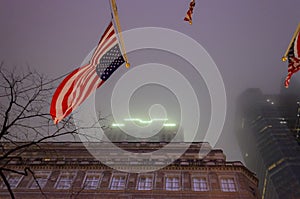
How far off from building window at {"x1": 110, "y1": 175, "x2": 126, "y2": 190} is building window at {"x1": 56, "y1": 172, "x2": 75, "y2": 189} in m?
5.41

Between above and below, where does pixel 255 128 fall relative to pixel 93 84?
above

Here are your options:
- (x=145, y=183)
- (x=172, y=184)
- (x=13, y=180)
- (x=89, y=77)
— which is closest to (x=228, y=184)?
(x=172, y=184)

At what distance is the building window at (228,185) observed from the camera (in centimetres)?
2831

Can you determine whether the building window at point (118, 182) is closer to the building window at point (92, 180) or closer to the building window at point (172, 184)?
the building window at point (92, 180)

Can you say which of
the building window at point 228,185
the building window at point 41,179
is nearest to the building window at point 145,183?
the building window at point 228,185

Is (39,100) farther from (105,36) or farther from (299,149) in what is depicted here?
(299,149)

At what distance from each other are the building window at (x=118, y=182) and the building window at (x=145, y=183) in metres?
2.10

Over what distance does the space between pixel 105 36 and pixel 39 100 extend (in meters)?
4.46

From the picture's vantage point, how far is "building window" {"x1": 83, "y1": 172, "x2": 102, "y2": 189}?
30211mm

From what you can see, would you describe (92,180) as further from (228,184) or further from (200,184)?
(228,184)

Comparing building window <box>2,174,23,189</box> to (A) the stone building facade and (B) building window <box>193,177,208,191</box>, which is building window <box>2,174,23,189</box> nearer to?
(A) the stone building facade

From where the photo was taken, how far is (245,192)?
2773 centimetres

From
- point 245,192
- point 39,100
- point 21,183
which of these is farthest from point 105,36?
point 21,183

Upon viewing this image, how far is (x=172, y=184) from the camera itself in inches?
1171
